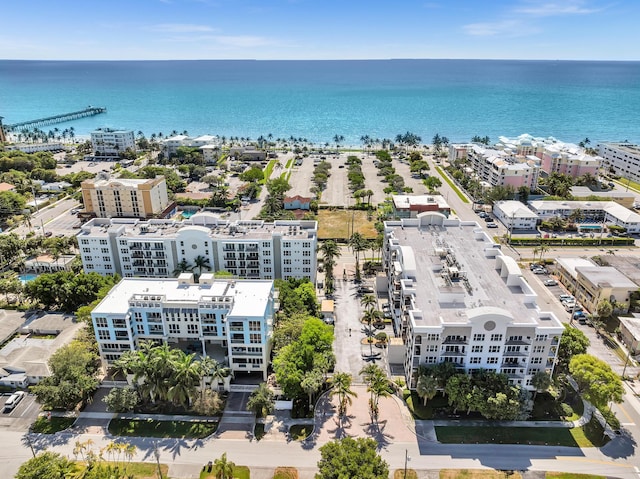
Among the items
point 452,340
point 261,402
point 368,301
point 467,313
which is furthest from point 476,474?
point 368,301

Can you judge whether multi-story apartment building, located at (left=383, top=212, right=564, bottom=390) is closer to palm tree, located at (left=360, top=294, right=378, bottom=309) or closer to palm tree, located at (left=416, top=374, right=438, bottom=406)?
palm tree, located at (left=416, top=374, right=438, bottom=406)

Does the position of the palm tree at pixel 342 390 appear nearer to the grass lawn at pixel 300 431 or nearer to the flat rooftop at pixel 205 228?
the grass lawn at pixel 300 431

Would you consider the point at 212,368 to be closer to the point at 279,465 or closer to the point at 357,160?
the point at 279,465

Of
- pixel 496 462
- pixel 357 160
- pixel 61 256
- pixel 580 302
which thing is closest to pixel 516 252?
pixel 580 302

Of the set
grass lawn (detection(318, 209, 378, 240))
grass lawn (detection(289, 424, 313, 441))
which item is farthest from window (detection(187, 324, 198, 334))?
grass lawn (detection(318, 209, 378, 240))

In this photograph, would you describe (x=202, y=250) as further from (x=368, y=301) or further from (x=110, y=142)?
(x=110, y=142)

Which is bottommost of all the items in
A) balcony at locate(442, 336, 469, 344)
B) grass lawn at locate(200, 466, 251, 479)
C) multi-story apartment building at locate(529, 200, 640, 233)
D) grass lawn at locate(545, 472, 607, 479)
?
grass lawn at locate(200, 466, 251, 479)
